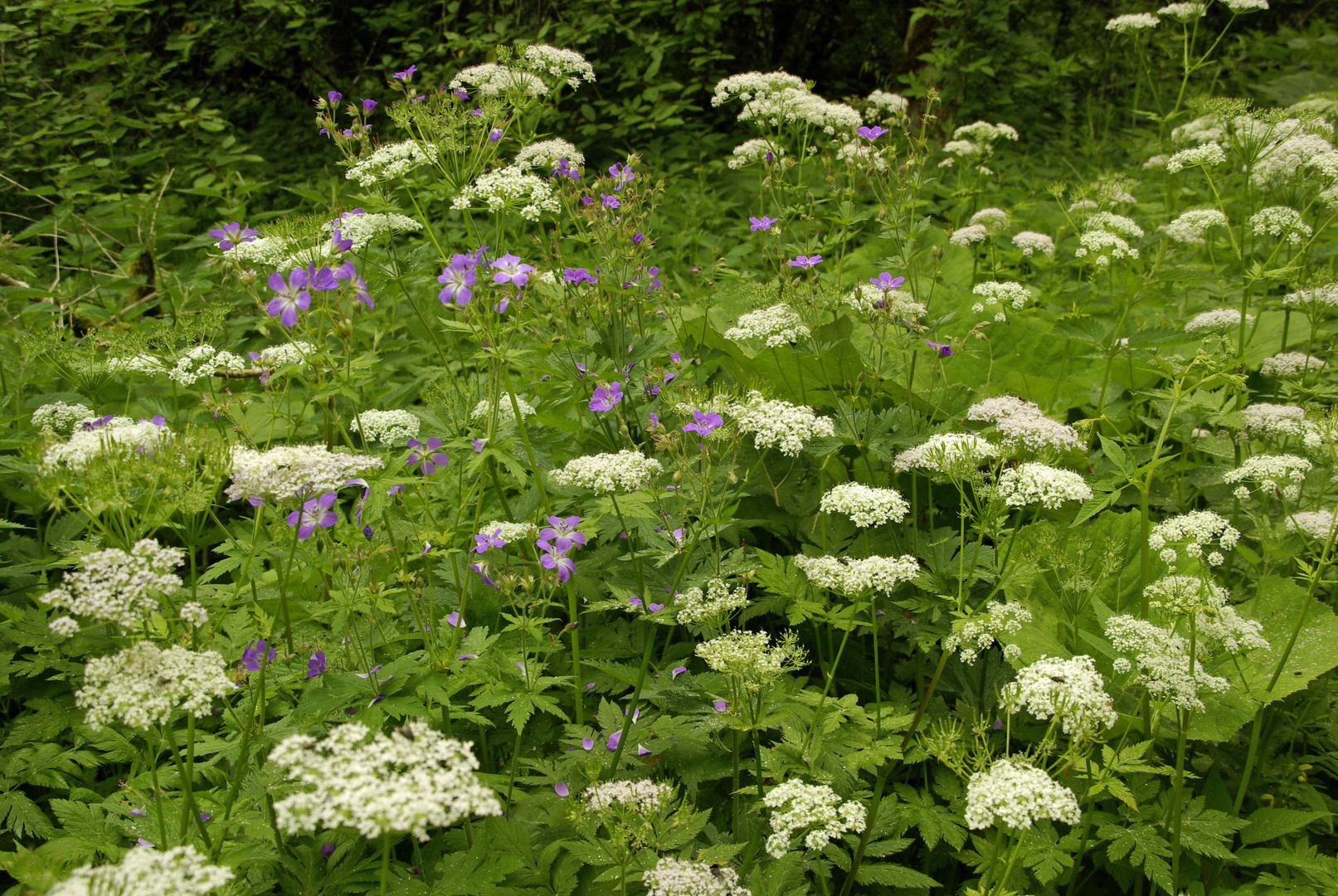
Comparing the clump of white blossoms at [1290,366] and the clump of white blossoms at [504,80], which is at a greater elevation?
the clump of white blossoms at [504,80]

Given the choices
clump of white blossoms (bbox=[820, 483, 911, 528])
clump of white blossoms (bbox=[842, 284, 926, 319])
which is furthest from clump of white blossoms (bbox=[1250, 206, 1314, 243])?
clump of white blossoms (bbox=[820, 483, 911, 528])

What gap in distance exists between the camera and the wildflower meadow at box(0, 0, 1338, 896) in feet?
6.53

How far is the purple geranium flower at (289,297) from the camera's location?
8.12 ft

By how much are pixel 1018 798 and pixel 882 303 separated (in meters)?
1.98

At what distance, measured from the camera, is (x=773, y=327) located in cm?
319

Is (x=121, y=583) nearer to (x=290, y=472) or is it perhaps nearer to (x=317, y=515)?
(x=290, y=472)

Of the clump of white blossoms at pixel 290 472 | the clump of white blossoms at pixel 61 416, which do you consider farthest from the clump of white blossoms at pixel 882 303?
the clump of white blossoms at pixel 61 416

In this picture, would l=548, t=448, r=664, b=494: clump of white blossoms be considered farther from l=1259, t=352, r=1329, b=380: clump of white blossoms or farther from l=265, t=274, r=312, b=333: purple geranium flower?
l=1259, t=352, r=1329, b=380: clump of white blossoms

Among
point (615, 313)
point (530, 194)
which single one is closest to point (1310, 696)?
point (615, 313)

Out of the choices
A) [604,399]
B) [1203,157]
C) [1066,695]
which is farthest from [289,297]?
[1203,157]

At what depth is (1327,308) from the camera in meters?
3.92

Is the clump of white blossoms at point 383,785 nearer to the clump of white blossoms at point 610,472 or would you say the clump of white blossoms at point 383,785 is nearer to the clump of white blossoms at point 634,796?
the clump of white blossoms at point 634,796

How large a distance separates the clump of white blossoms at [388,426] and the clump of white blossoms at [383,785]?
5.48 ft

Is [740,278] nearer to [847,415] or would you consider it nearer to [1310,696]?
[847,415]
